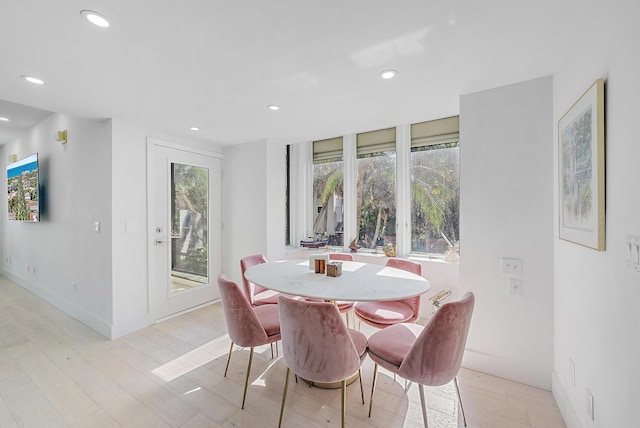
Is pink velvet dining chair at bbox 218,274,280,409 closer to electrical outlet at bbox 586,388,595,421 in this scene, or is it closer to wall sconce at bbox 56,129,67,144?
electrical outlet at bbox 586,388,595,421

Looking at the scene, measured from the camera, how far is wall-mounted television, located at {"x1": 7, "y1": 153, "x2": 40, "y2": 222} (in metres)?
3.87

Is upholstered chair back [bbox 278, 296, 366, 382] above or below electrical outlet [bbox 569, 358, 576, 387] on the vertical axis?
above

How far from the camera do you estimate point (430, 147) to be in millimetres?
3443

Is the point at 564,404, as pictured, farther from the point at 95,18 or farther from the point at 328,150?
the point at 328,150

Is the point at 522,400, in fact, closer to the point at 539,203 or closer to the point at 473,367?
the point at 473,367

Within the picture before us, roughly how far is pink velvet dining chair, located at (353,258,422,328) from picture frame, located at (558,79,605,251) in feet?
3.62

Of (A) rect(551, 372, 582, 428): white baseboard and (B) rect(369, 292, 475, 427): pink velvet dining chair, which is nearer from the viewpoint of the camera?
(B) rect(369, 292, 475, 427): pink velvet dining chair

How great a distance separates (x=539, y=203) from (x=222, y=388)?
271cm

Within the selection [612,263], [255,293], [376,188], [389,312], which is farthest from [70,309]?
[612,263]

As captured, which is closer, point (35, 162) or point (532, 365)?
point (532, 365)

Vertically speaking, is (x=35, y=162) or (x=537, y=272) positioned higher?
(x=35, y=162)

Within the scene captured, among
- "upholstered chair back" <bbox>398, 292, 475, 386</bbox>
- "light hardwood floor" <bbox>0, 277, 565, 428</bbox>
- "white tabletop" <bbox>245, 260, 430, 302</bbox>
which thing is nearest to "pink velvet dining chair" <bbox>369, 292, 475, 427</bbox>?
"upholstered chair back" <bbox>398, 292, 475, 386</bbox>

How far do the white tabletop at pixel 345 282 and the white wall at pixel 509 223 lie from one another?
2.18 feet

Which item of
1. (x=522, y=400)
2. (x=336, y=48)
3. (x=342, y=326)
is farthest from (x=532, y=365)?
→ (x=336, y=48)
